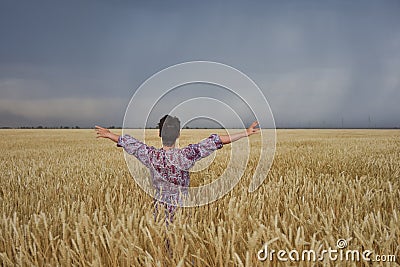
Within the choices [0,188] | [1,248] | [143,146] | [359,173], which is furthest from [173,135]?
[359,173]

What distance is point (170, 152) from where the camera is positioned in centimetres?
328

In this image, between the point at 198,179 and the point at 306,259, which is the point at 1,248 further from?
the point at 198,179

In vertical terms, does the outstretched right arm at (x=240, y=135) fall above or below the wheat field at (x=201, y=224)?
above

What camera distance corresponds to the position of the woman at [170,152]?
10.6ft

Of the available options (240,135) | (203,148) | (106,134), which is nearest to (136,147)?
(106,134)

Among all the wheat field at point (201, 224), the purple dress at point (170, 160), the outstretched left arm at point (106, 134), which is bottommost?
the wheat field at point (201, 224)

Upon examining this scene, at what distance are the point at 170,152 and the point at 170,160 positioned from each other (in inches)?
3.2

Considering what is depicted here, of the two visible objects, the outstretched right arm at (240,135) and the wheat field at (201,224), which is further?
the outstretched right arm at (240,135)

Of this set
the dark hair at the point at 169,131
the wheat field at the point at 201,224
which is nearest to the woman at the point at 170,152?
the dark hair at the point at 169,131

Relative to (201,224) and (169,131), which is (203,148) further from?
(201,224)

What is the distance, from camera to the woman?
3230 millimetres

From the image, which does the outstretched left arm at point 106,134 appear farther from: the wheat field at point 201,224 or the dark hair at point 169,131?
the wheat field at point 201,224

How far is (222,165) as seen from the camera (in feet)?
20.0

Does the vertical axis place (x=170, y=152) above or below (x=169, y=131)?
below
